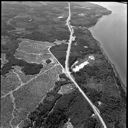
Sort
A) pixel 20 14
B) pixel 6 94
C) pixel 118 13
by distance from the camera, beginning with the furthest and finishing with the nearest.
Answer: pixel 118 13, pixel 20 14, pixel 6 94

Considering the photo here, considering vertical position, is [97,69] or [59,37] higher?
[97,69]

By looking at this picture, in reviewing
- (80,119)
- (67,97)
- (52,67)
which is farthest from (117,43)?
(80,119)

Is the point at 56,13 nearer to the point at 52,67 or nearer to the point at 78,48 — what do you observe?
the point at 78,48

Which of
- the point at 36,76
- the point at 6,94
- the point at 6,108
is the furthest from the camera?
the point at 36,76

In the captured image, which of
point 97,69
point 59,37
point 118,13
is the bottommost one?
point 118,13

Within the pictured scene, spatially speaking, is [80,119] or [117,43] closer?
[80,119]

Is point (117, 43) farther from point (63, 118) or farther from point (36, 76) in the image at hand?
point (63, 118)
